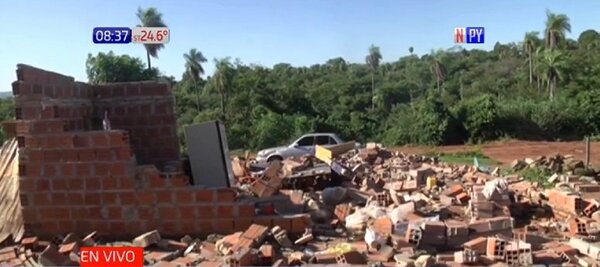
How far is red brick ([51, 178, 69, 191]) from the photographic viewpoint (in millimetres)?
6963

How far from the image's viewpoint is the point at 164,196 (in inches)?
274

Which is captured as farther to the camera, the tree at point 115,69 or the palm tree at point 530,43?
the palm tree at point 530,43

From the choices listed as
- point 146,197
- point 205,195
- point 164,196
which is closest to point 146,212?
point 146,197

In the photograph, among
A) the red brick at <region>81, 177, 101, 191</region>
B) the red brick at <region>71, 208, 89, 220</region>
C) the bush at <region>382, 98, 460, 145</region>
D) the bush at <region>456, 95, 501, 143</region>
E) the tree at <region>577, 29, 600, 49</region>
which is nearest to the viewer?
the red brick at <region>81, 177, 101, 191</region>

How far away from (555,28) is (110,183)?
49433 mm

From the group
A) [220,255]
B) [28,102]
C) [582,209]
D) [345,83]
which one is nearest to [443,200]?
[582,209]

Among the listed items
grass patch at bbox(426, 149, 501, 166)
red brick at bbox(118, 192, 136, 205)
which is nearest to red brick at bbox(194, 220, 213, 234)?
red brick at bbox(118, 192, 136, 205)

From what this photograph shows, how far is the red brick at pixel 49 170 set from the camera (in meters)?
6.95

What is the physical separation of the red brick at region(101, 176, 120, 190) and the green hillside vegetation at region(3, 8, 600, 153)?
558 inches

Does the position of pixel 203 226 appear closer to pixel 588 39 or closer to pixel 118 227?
pixel 118 227

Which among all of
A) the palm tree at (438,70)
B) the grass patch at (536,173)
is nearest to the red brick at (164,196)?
the grass patch at (536,173)

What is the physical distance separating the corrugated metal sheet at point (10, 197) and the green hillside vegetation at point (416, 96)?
13330mm

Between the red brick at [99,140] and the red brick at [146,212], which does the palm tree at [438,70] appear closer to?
the red brick at [146,212]

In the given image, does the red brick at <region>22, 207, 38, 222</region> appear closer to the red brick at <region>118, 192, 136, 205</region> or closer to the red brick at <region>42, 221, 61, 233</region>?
the red brick at <region>42, 221, 61, 233</region>
